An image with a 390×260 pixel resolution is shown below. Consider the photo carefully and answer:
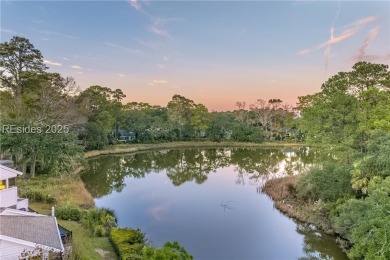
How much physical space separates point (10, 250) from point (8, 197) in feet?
13.5

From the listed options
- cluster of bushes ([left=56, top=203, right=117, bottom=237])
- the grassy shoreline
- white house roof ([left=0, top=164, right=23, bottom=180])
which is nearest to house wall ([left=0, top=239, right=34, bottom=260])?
white house roof ([left=0, top=164, right=23, bottom=180])

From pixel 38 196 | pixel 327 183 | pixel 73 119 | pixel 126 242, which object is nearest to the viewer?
pixel 126 242

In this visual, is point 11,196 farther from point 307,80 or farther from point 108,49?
point 307,80

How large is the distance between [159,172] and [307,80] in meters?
18.1

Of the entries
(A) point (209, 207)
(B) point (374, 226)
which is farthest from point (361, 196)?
(A) point (209, 207)

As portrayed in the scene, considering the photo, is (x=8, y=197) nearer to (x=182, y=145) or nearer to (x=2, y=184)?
(x=2, y=184)

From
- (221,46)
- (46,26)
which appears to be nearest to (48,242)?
(46,26)

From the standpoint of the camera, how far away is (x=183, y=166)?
3462 cm

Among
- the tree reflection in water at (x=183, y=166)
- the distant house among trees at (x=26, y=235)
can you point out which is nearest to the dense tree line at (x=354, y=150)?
the tree reflection in water at (x=183, y=166)

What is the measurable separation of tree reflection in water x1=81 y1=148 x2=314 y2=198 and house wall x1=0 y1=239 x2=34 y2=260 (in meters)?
13.9

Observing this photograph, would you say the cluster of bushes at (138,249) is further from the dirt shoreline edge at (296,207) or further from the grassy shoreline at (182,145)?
the grassy shoreline at (182,145)

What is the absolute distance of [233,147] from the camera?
53.2 metres

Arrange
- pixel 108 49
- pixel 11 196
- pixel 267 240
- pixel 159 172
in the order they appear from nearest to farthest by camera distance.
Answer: pixel 11 196, pixel 267 240, pixel 108 49, pixel 159 172

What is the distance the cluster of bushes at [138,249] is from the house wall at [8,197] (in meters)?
4.03
